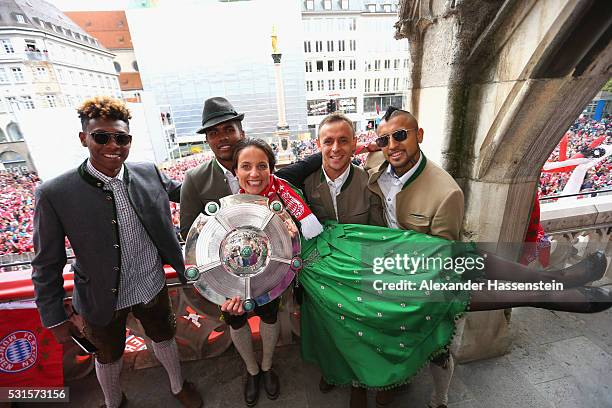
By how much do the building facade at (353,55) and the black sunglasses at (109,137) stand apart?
34.9 meters

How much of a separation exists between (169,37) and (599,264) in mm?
41521

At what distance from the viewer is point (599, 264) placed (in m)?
1.78

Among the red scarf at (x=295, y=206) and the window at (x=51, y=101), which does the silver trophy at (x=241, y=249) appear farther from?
the window at (x=51, y=101)

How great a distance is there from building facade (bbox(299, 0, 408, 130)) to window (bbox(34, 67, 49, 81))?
27.2 meters

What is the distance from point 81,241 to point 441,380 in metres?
2.59

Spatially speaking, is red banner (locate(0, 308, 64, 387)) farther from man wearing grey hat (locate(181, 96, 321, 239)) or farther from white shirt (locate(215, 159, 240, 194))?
white shirt (locate(215, 159, 240, 194))

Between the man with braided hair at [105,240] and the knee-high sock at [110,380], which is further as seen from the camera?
the knee-high sock at [110,380]

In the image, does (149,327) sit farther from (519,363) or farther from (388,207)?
(519,363)

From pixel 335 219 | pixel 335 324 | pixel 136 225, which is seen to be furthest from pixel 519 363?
pixel 136 225

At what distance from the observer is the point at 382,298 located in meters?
1.79

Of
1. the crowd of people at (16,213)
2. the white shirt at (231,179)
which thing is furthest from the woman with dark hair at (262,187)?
the crowd of people at (16,213)

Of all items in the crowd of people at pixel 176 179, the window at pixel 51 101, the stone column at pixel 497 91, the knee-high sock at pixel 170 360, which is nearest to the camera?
the stone column at pixel 497 91

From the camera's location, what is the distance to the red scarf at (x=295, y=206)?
1.86m

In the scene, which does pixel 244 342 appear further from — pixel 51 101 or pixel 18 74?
pixel 51 101
